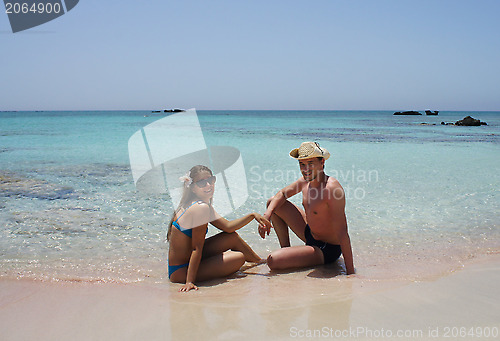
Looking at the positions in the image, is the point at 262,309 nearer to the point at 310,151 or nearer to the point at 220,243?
the point at 220,243

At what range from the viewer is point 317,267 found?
4.23m

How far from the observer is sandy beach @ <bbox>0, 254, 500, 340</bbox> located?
9.00ft

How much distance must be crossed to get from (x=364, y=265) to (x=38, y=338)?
3219 millimetres

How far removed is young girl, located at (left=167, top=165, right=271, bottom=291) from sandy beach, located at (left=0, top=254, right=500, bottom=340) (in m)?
0.15

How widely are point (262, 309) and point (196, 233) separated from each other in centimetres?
102

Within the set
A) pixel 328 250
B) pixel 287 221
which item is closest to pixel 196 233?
pixel 287 221

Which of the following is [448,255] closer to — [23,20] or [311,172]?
[311,172]

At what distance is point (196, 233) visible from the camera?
12.3 ft

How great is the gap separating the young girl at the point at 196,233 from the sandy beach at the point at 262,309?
0.15m

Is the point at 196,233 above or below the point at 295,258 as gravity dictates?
above

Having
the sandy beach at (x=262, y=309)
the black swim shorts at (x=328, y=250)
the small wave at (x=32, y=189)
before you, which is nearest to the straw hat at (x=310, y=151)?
the black swim shorts at (x=328, y=250)

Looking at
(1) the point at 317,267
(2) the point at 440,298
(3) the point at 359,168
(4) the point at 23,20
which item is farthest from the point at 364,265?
(3) the point at 359,168

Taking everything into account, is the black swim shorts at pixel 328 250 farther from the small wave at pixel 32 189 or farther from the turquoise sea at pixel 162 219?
the small wave at pixel 32 189

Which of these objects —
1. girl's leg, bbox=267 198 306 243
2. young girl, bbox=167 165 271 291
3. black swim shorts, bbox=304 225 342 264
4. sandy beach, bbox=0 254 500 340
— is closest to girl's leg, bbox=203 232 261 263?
young girl, bbox=167 165 271 291
